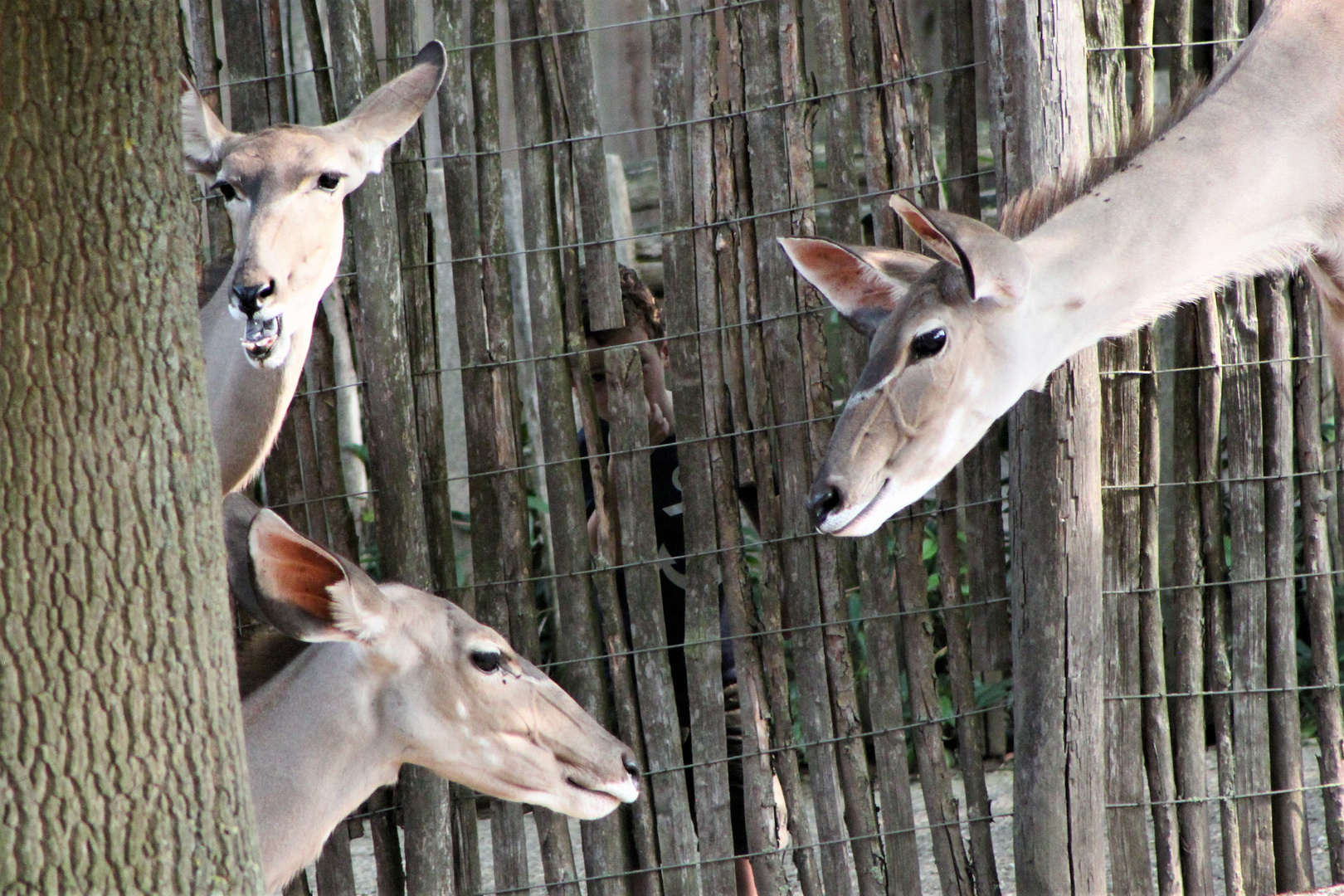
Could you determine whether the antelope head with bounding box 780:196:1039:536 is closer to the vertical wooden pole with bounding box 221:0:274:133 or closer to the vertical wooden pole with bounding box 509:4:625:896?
the vertical wooden pole with bounding box 509:4:625:896

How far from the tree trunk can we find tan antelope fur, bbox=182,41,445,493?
48.1 inches

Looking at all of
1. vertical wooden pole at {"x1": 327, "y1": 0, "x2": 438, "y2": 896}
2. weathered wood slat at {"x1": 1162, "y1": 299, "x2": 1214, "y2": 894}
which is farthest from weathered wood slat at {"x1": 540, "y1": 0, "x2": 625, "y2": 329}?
weathered wood slat at {"x1": 1162, "y1": 299, "x2": 1214, "y2": 894}

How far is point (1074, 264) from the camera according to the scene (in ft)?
11.5

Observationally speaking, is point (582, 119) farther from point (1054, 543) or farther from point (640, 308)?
point (1054, 543)

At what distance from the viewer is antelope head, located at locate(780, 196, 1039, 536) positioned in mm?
3410

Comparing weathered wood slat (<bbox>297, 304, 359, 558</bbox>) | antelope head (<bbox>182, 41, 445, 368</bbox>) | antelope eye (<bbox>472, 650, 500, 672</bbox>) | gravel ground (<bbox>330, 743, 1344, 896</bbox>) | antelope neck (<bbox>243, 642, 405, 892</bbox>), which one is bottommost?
gravel ground (<bbox>330, 743, 1344, 896</bbox>)

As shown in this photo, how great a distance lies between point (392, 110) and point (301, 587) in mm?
1407

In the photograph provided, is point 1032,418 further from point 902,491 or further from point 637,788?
point 637,788

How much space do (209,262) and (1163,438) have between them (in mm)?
4835

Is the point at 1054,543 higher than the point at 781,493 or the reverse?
the reverse

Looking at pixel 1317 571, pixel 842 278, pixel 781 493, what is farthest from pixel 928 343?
pixel 1317 571

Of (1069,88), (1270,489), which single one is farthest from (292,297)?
(1270,489)

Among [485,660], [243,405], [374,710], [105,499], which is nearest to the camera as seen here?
[105,499]

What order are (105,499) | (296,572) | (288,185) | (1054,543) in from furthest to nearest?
1. (1054,543)
2. (288,185)
3. (296,572)
4. (105,499)
